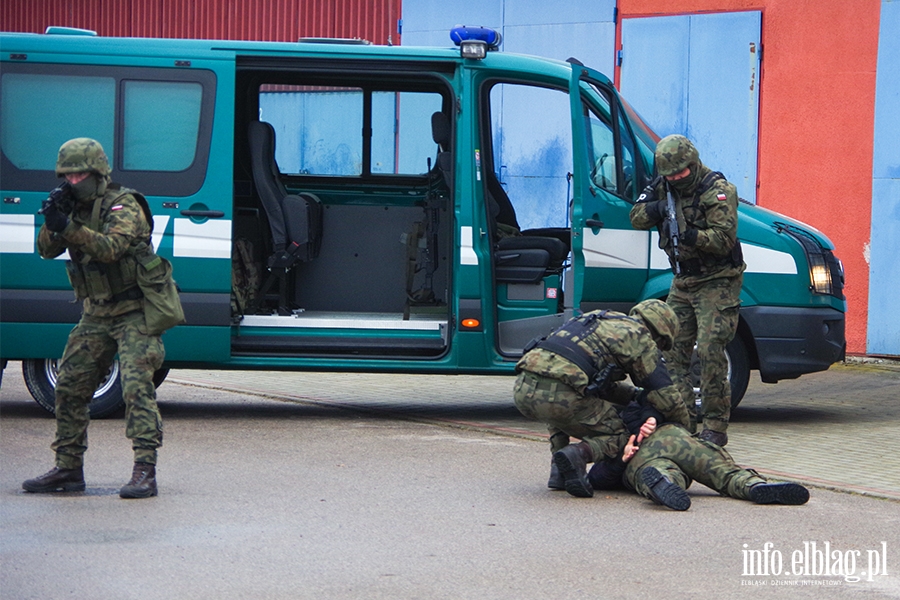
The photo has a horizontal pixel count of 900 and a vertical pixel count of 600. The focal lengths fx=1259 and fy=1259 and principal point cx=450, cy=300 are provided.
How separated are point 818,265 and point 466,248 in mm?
2451

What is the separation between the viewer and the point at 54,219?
5781mm

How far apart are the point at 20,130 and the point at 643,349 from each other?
4.63 metres

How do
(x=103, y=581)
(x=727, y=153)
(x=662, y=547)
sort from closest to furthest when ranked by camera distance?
(x=103, y=581), (x=662, y=547), (x=727, y=153)

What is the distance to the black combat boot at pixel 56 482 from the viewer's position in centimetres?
614

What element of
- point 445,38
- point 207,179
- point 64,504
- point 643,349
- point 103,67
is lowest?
A: point 64,504

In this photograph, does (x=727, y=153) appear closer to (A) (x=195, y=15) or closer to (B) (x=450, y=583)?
(A) (x=195, y=15)

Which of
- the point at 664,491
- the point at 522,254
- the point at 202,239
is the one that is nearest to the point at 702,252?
the point at 522,254

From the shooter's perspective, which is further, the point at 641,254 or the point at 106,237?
the point at 641,254

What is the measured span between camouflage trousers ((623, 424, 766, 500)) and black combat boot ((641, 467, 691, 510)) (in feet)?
0.21

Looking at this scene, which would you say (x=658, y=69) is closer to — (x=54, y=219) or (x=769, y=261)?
(x=769, y=261)

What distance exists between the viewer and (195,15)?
16.4 metres

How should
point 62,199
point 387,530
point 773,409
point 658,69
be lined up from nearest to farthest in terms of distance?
point 387,530 → point 62,199 → point 773,409 → point 658,69

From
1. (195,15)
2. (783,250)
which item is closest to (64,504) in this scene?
(783,250)

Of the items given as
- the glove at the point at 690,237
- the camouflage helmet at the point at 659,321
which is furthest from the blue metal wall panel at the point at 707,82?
the camouflage helmet at the point at 659,321
